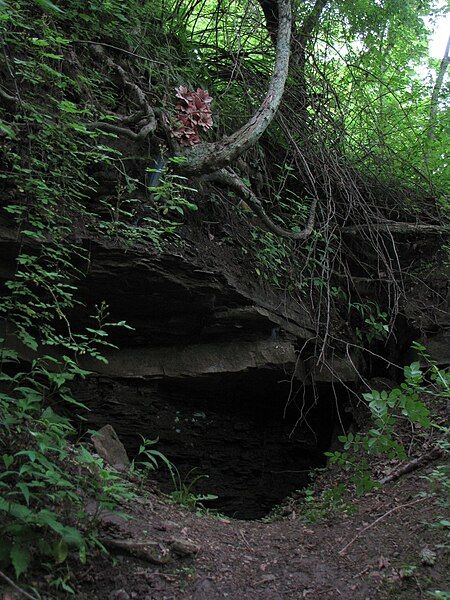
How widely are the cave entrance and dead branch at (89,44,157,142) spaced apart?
231 centimetres

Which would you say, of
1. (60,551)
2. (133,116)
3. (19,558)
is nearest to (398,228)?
(133,116)

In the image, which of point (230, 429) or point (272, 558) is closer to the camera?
point (272, 558)

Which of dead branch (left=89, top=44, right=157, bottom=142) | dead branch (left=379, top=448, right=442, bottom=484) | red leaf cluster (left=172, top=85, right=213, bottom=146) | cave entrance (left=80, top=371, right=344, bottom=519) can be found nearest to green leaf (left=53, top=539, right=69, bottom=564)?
cave entrance (left=80, top=371, right=344, bottom=519)

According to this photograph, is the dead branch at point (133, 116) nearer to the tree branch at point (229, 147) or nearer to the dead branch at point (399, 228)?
the tree branch at point (229, 147)

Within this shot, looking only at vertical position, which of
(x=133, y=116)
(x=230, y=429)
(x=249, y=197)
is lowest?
(x=230, y=429)

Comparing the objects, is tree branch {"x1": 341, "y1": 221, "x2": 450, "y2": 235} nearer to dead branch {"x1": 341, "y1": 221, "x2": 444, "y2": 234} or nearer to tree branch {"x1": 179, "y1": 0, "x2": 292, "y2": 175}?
dead branch {"x1": 341, "y1": 221, "x2": 444, "y2": 234}

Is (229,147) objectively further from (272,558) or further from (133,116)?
(272,558)

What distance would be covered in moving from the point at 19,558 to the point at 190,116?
3453mm

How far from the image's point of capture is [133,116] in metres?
4.16

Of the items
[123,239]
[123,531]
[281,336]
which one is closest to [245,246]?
[281,336]

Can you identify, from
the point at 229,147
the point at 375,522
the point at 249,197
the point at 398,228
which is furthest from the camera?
the point at 398,228

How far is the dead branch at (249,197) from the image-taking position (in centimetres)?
457

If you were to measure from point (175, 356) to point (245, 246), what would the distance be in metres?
1.34

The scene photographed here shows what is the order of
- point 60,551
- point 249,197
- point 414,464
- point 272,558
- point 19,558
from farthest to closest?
point 249,197
point 414,464
point 272,558
point 60,551
point 19,558
